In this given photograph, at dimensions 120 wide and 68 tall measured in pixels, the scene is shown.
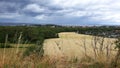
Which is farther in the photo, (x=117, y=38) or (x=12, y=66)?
(x=117, y=38)

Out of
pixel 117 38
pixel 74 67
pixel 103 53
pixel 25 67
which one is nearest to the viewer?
pixel 25 67

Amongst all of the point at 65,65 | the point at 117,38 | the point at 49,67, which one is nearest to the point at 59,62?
the point at 65,65

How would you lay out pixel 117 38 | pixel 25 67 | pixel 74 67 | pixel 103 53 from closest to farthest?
pixel 25 67 < pixel 74 67 < pixel 103 53 < pixel 117 38

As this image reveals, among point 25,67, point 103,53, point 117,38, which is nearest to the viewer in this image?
point 25,67

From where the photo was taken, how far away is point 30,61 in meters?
6.24

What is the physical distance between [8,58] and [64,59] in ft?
4.95

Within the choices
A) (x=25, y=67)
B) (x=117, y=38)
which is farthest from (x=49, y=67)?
(x=117, y=38)

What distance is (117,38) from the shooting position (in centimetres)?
777

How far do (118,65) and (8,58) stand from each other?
2.62 meters

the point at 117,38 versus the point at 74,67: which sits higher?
the point at 117,38

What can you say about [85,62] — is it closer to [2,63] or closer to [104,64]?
[104,64]

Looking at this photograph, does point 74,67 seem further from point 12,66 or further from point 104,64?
point 12,66

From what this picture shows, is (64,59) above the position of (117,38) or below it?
below

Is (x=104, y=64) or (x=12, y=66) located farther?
(x=104, y=64)
